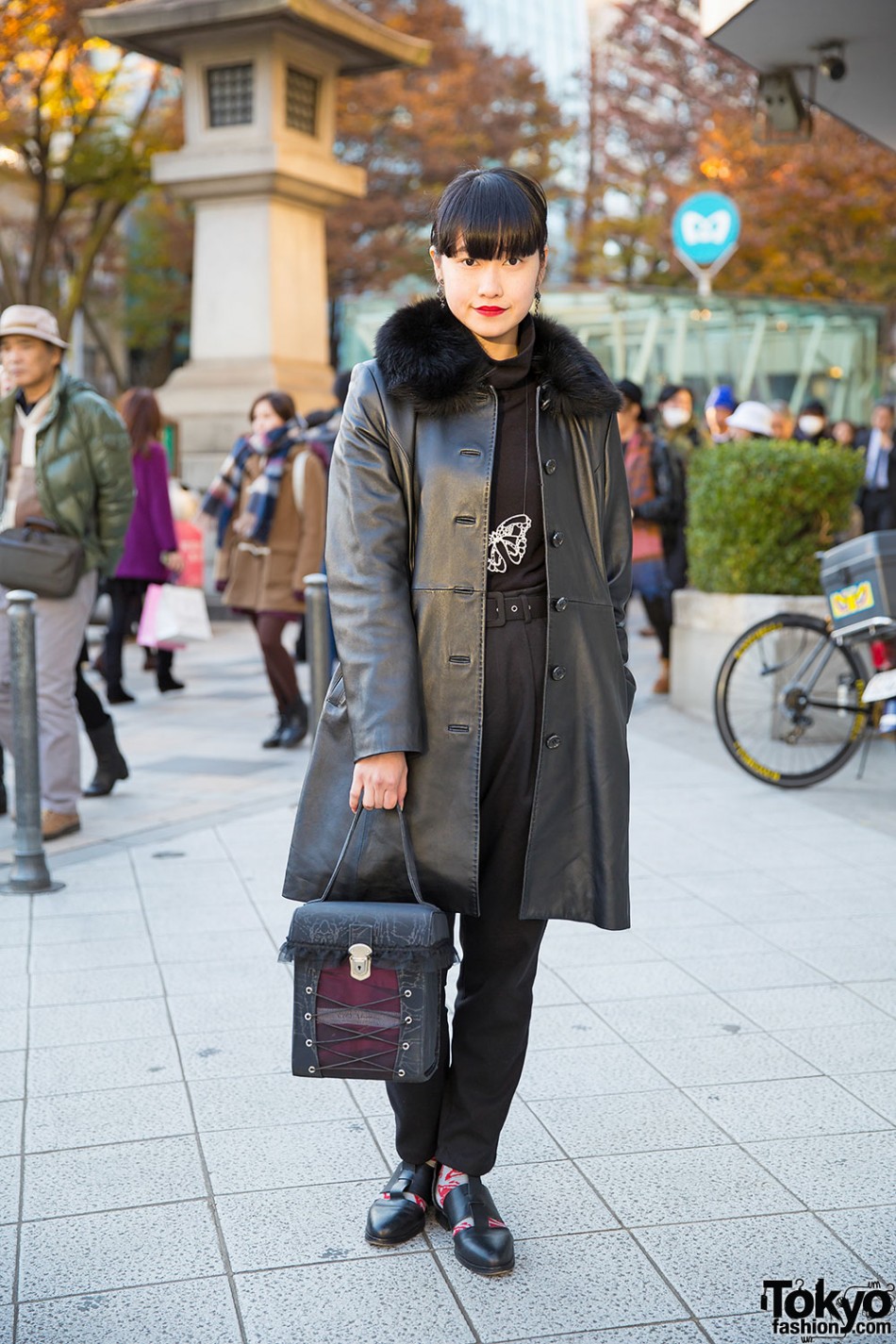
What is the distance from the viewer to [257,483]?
838 centimetres

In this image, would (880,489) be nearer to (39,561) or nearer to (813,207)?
(39,561)

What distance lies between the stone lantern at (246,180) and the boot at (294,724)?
26.5ft

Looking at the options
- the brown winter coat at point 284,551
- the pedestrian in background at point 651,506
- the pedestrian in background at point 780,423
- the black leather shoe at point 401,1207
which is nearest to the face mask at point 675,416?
the pedestrian in background at point 780,423

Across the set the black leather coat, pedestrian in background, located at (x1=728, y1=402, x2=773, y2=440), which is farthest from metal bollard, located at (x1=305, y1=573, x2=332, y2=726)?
pedestrian in background, located at (x1=728, y1=402, x2=773, y2=440)

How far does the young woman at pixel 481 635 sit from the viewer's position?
8.91ft

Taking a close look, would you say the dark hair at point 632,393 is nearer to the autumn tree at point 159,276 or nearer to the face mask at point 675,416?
the face mask at point 675,416

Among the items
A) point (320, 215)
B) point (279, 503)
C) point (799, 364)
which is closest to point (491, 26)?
point (799, 364)

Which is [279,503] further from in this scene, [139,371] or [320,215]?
[139,371]

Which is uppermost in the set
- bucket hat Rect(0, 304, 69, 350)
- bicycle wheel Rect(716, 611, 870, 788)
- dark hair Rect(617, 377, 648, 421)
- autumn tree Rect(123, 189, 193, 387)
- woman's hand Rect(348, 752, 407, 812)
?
autumn tree Rect(123, 189, 193, 387)

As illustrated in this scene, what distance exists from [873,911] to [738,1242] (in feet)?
8.23

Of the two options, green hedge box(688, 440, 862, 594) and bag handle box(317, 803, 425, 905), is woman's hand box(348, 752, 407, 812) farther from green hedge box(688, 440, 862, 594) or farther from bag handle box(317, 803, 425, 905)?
green hedge box(688, 440, 862, 594)

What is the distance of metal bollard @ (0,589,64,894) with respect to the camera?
5.38 metres

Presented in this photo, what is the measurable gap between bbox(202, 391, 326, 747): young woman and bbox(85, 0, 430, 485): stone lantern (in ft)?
25.2

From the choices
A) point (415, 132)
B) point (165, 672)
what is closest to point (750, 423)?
point (165, 672)
